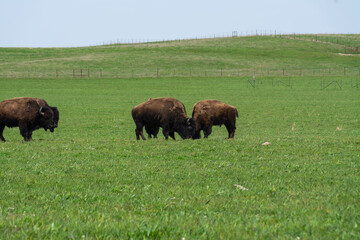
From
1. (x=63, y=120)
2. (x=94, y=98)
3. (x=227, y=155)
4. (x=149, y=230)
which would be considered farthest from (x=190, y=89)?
(x=149, y=230)

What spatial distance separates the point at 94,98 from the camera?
5050 cm

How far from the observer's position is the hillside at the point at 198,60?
8581 centimetres

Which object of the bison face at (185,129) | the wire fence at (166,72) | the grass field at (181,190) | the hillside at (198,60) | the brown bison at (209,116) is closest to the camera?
the grass field at (181,190)

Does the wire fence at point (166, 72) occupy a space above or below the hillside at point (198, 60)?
below

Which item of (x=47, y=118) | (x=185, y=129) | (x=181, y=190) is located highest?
(x=47, y=118)

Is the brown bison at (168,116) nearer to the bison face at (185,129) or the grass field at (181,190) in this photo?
the bison face at (185,129)

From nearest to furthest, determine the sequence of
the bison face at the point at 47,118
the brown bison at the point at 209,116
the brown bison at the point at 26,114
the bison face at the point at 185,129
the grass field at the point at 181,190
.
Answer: the grass field at the point at 181,190
the brown bison at the point at 26,114
the bison face at the point at 47,118
the bison face at the point at 185,129
the brown bison at the point at 209,116

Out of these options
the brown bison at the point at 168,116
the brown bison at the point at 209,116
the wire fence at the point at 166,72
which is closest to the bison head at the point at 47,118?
the brown bison at the point at 168,116

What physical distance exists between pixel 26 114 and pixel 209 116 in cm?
743

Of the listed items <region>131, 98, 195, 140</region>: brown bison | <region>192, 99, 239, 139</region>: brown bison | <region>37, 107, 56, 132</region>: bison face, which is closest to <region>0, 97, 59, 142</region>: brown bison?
<region>37, 107, 56, 132</region>: bison face

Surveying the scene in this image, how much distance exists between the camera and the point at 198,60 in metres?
101

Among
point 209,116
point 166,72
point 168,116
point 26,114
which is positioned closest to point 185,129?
point 168,116

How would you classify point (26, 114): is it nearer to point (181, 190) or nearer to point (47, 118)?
point (47, 118)

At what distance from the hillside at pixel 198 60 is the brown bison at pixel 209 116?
61225 mm
